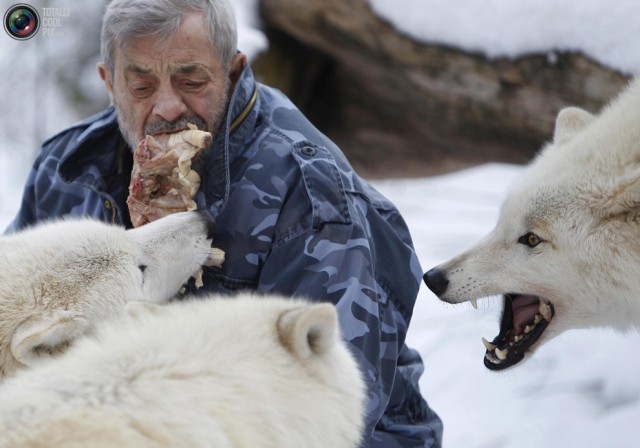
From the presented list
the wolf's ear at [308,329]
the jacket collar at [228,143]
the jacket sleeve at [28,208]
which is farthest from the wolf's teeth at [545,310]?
the jacket sleeve at [28,208]

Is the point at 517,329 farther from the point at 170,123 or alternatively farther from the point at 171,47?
the point at 171,47

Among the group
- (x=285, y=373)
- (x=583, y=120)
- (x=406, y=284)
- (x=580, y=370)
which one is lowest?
(x=580, y=370)

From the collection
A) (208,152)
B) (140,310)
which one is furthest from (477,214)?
(140,310)

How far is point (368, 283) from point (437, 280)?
1.68 ft

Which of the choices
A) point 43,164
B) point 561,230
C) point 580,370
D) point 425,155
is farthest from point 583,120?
point 425,155

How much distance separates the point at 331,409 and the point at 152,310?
0.50m

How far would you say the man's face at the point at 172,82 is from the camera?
2766 millimetres

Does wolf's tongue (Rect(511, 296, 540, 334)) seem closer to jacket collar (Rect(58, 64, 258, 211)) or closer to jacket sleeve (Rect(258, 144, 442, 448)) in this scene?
jacket sleeve (Rect(258, 144, 442, 448))

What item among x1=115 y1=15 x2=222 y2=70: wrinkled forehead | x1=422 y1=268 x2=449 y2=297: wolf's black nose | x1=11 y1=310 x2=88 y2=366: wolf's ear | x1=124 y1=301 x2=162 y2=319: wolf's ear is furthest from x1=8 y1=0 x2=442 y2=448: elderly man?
x1=124 y1=301 x2=162 y2=319: wolf's ear

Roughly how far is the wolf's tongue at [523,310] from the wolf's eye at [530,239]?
25 centimetres

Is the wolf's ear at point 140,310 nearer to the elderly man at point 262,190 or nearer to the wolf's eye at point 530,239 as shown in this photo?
the elderly man at point 262,190

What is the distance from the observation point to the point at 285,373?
1.78 metres

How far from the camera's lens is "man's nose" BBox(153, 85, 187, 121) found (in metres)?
2.79

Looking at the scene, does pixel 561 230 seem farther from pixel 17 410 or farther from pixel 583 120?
pixel 17 410
